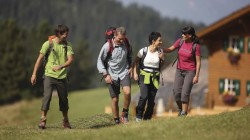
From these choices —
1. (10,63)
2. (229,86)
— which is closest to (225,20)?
(229,86)

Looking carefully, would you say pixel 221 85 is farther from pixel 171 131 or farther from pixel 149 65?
pixel 171 131

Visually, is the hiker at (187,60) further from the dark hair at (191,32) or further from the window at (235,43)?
the window at (235,43)

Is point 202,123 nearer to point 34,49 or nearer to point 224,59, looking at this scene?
point 224,59

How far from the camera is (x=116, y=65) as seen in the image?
13805mm

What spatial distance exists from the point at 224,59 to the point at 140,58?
2924 cm

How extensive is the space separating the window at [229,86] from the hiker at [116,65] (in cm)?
2864

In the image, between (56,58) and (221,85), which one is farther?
(221,85)

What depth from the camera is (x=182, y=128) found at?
12070 millimetres


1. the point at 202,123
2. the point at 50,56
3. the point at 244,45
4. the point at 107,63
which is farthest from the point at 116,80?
the point at 244,45

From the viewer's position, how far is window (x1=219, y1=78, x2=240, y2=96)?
137 ft

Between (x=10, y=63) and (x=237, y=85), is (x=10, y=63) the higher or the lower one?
the lower one

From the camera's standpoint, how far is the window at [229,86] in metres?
41.7

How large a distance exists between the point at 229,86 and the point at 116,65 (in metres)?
29.5

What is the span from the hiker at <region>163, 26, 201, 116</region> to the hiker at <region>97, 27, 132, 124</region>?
127 cm
